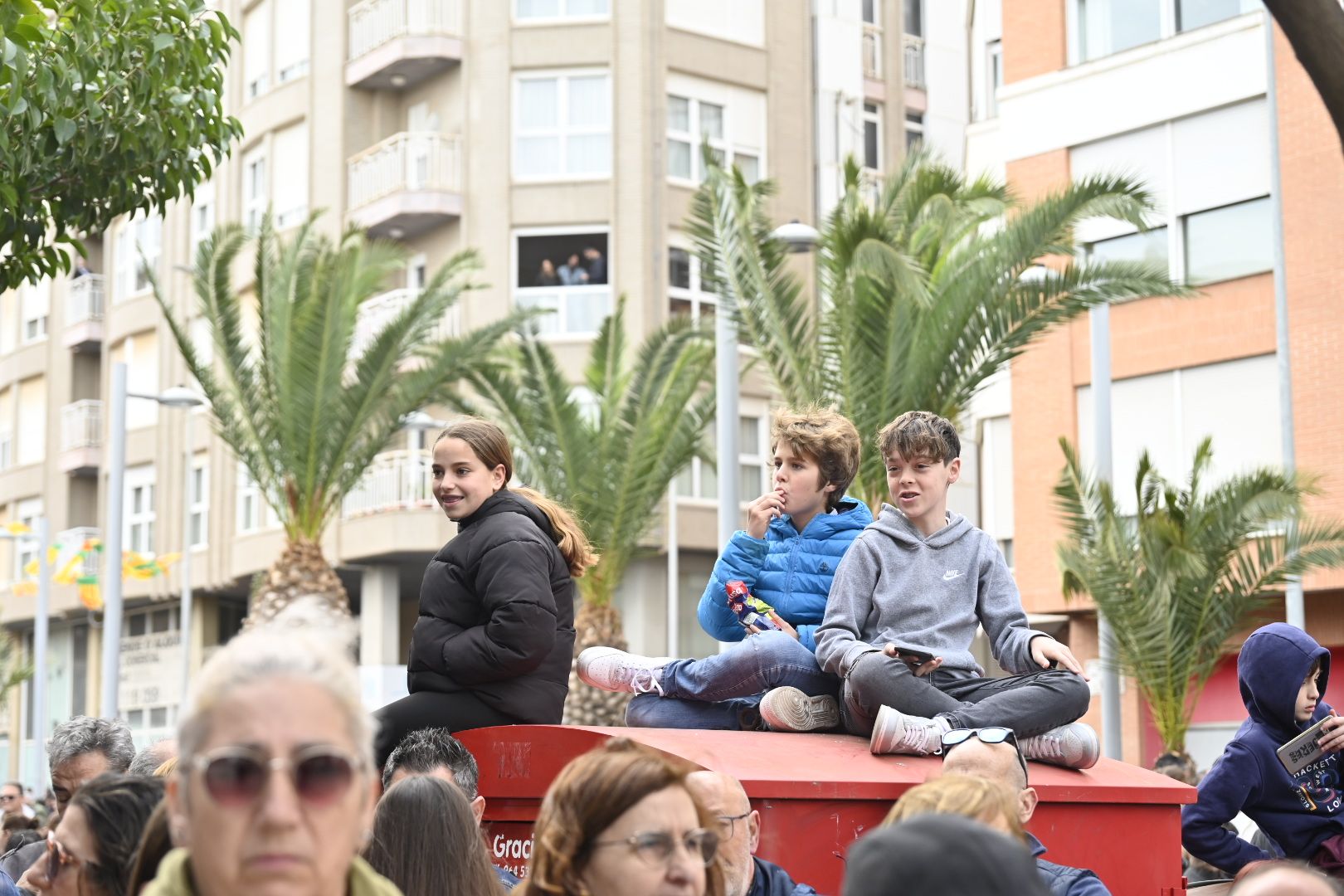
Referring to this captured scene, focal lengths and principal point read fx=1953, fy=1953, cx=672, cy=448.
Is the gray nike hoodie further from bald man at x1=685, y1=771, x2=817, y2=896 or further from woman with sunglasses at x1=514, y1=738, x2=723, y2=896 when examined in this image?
woman with sunglasses at x1=514, y1=738, x2=723, y2=896

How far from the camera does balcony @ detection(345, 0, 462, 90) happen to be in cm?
3825

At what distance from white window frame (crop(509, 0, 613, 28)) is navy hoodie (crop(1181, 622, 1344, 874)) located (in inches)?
1284

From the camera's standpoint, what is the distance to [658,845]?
3.62 metres

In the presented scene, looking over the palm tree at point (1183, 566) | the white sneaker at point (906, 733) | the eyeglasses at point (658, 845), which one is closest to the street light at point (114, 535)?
the palm tree at point (1183, 566)

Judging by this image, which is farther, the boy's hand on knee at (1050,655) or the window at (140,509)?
the window at (140,509)

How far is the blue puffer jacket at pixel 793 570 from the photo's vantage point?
722 centimetres

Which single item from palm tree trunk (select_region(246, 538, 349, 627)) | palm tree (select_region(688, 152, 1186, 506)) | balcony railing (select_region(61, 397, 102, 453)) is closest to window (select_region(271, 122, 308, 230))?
balcony railing (select_region(61, 397, 102, 453))

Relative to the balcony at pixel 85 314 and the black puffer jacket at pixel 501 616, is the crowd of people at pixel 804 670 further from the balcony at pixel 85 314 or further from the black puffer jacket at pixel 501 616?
the balcony at pixel 85 314

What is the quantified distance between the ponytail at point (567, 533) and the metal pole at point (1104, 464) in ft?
45.3

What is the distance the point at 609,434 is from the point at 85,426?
2690 cm

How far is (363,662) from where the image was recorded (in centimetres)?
4100

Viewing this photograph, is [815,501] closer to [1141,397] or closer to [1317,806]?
[1317,806]

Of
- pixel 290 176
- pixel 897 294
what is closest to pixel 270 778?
pixel 897 294

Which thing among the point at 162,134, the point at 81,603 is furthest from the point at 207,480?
the point at 162,134
